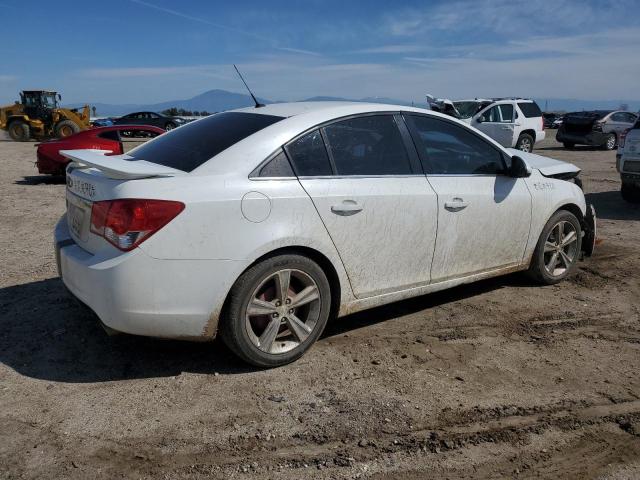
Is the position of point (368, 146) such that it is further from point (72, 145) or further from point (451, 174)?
point (72, 145)

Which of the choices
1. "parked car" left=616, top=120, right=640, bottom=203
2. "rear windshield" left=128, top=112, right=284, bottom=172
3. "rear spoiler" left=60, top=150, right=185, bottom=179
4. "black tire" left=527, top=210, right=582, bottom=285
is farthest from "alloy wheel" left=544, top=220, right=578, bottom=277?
"parked car" left=616, top=120, right=640, bottom=203

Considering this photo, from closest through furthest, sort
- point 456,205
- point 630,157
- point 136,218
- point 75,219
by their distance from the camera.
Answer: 1. point 136,218
2. point 75,219
3. point 456,205
4. point 630,157

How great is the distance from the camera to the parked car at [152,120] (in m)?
30.9

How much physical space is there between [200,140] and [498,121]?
1652cm

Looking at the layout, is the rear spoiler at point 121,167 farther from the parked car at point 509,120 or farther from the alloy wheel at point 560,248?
the parked car at point 509,120

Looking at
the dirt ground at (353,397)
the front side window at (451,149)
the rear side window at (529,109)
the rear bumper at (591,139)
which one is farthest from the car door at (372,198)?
the rear bumper at (591,139)

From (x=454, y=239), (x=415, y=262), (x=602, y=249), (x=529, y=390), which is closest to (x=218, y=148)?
(x=415, y=262)

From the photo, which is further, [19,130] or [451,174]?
[19,130]

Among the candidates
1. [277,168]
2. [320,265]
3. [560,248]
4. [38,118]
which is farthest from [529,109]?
[38,118]

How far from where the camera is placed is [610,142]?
21.6 meters

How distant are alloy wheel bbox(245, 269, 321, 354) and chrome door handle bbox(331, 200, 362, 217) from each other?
17.8 inches

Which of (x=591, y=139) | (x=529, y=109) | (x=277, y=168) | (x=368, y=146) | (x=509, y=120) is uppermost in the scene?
(x=529, y=109)

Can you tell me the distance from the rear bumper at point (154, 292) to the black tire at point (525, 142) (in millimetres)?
17153

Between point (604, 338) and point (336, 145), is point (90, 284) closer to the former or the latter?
point (336, 145)
